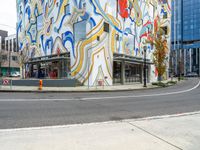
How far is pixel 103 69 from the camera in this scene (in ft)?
78.2

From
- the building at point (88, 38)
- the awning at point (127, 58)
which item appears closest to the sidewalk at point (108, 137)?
the building at point (88, 38)

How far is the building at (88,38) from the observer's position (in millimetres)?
23234

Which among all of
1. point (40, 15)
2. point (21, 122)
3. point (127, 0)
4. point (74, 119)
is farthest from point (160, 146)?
point (40, 15)

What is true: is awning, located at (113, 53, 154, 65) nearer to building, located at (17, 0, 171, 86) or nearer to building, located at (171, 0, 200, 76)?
building, located at (17, 0, 171, 86)

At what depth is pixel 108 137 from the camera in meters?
4.55

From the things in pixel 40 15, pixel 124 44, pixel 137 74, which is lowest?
pixel 137 74

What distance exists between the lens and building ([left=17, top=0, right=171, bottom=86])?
23234mm

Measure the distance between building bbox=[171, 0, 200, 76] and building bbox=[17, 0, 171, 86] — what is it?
60657 mm

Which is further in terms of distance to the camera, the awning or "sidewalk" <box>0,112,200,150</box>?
the awning

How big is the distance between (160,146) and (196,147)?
799mm

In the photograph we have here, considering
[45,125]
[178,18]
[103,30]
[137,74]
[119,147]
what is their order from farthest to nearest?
1. [178,18]
2. [137,74]
3. [103,30]
4. [45,125]
5. [119,147]

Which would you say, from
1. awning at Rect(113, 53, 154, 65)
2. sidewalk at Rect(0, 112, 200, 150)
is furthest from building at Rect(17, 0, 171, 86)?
sidewalk at Rect(0, 112, 200, 150)

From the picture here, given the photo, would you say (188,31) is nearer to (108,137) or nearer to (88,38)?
(88,38)

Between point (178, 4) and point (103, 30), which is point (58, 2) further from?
point (178, 4)
